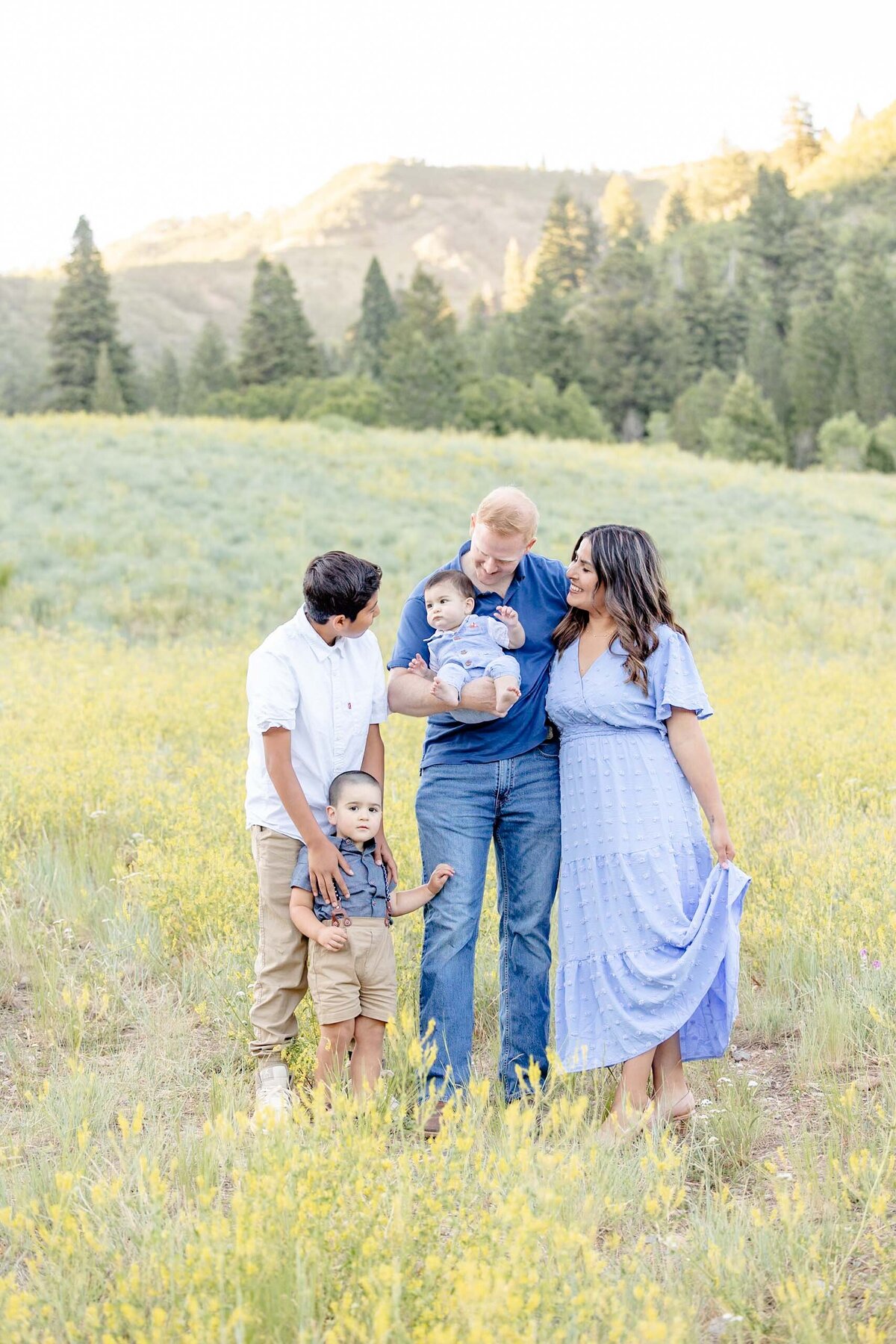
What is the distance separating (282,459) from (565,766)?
21309mm

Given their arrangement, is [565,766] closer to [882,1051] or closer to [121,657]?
[882,1051]

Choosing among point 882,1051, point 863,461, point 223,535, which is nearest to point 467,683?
point 882,1051

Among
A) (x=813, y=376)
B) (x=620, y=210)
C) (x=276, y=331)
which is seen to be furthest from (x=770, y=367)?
(x=620, y=210)

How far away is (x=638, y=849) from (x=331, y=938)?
3.29 feet

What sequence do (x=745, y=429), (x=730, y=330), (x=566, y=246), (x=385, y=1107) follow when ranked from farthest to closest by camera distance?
(x=566, y=246) < (x=730, y=330) < (x=745, y=429) < (x=385, y=1107)

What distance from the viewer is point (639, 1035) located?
3.68 metres

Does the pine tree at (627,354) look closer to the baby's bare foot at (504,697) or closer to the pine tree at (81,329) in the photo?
the pine tree at (81,329)

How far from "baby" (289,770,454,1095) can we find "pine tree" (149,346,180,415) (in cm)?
6038

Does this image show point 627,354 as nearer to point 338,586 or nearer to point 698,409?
point 698,409

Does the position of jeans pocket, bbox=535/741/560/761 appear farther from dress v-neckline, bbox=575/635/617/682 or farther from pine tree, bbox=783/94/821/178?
pine tree, bbox=783/94/821/178

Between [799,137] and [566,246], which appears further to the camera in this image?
[799,137]

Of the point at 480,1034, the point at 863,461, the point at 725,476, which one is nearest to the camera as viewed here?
the point at 480,1034

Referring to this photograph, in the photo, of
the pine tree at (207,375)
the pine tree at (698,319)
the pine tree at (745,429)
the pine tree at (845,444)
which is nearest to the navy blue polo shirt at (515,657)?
the pine tree at (745,429)

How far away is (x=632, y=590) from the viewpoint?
12.7 ft
